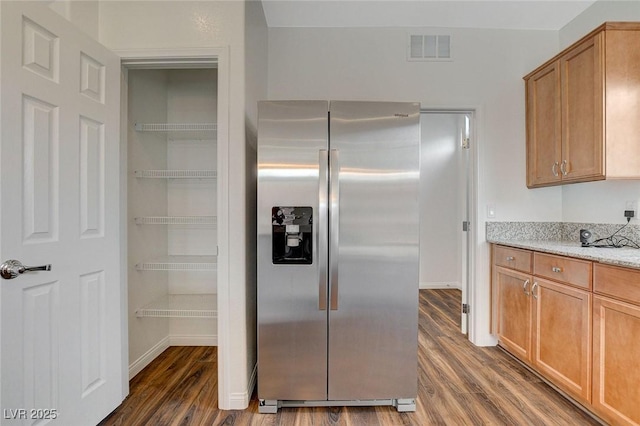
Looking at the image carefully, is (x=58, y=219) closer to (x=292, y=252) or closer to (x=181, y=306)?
(x=292, y=252)

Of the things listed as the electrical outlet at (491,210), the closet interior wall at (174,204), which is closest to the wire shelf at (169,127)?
the closet interior wall at (174,204)

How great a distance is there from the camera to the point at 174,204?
2.73m

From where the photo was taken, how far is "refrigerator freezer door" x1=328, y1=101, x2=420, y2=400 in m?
1.85

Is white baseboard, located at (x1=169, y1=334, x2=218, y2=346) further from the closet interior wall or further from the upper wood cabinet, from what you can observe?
the upper wood cabinet

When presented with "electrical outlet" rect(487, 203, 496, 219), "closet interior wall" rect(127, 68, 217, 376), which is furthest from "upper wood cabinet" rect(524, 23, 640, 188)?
"closet interior wall" rect(127, 68, 217, 376)

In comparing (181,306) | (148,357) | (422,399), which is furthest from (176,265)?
A: (422,399)

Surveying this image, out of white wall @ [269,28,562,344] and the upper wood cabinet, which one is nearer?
the upper wood cabinet

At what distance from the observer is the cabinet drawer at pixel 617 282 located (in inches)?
60.2

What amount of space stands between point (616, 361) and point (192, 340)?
298cm

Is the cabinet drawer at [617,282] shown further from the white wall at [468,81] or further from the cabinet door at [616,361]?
the white wall at [468,81]

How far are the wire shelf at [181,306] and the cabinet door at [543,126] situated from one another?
2828mm

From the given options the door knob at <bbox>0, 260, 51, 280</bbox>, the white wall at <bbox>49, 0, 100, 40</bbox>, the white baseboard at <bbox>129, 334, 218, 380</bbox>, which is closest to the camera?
the door knob at <bbox>0, 260, 51, 280</bbox>

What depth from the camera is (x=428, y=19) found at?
266cm

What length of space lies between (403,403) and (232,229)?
58.9 inches
